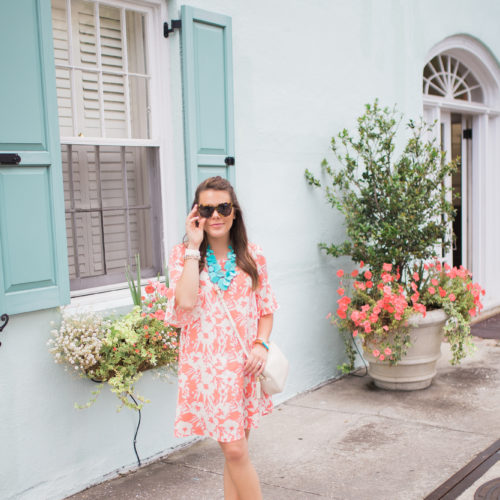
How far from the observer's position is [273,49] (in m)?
4.83

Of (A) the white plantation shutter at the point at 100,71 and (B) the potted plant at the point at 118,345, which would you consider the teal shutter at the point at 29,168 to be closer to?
(B) the potted plant at the point at 118,345

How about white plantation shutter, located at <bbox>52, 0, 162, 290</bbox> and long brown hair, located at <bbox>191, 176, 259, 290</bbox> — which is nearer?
long brown hair, located at <bbox>191, 176, 259, 290</bbox>

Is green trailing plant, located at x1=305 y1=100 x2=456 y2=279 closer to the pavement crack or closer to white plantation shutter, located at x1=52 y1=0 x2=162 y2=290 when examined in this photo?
the pavement crack

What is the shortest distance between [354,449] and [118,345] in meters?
1.64

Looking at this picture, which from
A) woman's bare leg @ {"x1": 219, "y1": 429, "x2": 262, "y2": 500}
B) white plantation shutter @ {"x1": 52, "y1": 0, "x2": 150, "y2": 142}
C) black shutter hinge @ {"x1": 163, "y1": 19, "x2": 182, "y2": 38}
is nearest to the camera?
woman's bare leg @ {"x1": 219, "y1": 429, "x2": 262, "y2": 500}

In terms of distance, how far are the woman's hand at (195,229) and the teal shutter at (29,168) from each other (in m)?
1.01

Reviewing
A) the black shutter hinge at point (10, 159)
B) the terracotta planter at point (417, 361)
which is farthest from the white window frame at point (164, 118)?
the terracotta planter at point (417, 361)

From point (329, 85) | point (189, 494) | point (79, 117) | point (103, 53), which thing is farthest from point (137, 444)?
point (329, 85)

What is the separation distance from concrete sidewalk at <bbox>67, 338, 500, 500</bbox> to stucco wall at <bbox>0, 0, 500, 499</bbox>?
0.87 feet

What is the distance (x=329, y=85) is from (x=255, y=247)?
9.45ft

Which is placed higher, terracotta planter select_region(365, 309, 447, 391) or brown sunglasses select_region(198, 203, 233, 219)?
brown sunglasses select_region(198, 203, 233, 219)

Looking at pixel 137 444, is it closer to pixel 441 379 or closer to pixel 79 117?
pixel 79 117

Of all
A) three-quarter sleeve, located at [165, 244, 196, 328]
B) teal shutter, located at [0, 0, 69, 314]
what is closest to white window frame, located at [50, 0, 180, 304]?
teal shutter, located at [0, 0, 69, 314]

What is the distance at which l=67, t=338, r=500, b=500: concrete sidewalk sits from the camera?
11.5ft
